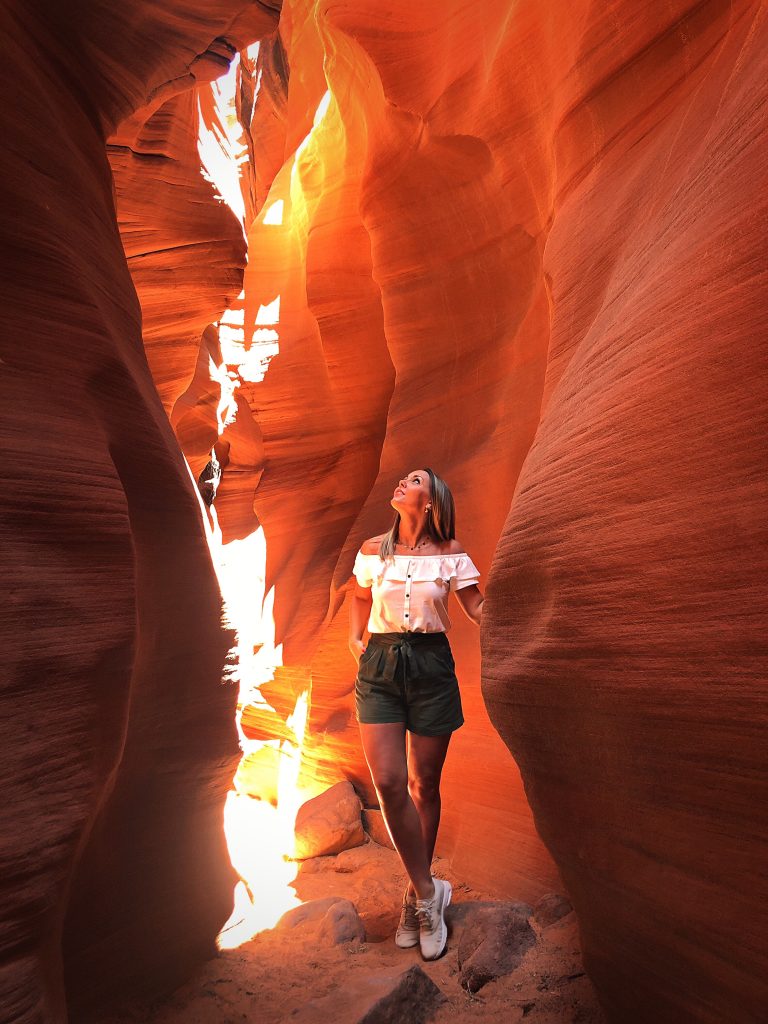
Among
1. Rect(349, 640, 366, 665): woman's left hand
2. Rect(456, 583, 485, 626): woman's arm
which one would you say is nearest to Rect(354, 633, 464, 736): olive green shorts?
Rect(349, 640, 366, 665): woman's left hand

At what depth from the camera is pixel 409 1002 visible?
117 inches

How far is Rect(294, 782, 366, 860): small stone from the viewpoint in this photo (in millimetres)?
5703

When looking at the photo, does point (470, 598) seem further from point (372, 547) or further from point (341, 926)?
point (341, 926)

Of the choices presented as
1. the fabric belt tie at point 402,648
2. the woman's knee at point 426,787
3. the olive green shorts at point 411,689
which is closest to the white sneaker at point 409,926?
the woman's knee at point 426,787

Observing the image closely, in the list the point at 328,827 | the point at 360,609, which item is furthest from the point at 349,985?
the point at 328,827

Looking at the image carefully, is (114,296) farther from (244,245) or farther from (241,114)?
(241,114)

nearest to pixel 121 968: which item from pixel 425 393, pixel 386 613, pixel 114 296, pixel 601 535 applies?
pixel 386 613

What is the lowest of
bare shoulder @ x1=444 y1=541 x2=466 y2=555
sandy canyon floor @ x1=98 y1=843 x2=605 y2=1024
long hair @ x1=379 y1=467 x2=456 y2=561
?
sandy canyon floor @ x1=98 y1=843 x2=605 y2=1024

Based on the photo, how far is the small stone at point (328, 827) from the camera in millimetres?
5703

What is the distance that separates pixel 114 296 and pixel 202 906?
2.86 m

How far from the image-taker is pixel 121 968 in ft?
10.3

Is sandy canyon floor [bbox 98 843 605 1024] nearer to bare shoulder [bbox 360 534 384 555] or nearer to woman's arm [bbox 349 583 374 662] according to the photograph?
woman's arm [bbox 349 583 374 662]

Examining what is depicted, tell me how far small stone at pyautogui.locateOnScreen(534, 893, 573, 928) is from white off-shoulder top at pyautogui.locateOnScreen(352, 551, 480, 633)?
1.42 meters

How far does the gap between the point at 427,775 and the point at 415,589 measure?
0.86 meters
